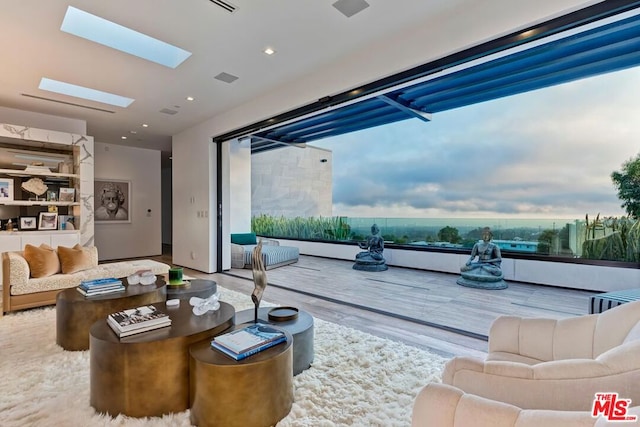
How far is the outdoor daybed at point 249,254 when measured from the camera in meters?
6.84

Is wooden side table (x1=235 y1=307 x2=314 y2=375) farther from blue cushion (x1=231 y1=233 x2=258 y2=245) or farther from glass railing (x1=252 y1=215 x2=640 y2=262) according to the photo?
glass railing (x1=252 y1=215 x2=640 y2=262)

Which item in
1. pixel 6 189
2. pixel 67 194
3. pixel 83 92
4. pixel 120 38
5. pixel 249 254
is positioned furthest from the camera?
pixel 249 254

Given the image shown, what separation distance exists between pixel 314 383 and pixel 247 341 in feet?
2.11

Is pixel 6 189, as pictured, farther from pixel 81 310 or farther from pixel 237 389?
pixel 237 389

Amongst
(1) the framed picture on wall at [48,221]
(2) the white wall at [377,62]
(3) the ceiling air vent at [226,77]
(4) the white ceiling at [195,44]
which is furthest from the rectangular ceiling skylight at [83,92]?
(1) the framed picture on wall at [48,221]

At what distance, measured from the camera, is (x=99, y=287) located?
3047mm

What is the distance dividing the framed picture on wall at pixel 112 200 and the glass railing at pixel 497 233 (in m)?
3.70

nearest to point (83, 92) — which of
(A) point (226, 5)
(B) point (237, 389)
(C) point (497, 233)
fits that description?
(A) point (226, 5)

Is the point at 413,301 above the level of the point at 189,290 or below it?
below

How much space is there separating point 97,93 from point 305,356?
5.49 m

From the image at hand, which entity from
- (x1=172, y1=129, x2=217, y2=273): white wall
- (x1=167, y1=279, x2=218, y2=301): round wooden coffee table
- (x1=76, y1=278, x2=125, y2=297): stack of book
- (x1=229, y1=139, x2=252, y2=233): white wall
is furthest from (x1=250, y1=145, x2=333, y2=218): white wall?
(x1=76, y1=278, x2=125, y2=297): stack of book

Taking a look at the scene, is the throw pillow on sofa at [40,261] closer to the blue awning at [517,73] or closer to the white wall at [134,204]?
the blue awning at [517,73]

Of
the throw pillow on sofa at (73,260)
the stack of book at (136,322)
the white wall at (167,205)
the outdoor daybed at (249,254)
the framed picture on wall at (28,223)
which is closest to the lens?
the stack of book at (136,322)

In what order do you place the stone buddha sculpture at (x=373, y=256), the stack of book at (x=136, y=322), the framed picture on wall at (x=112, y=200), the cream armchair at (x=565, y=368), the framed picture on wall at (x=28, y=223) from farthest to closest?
the framed picture on wall at (x=112, y=200)
the stone buddha sculpture at (x=373, y=256)
the framed picture on wall at (x=28, y=223)
the stack of book at (x=136, y=322)
the cream armchair at (x=565, y=368)
